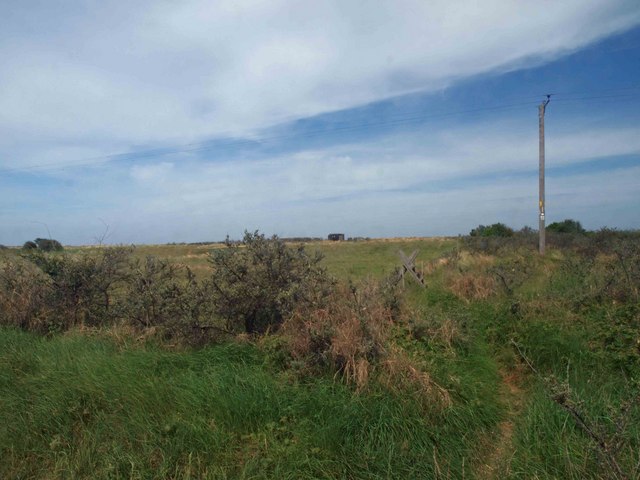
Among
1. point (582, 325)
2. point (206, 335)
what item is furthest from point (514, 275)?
point (206, 335)

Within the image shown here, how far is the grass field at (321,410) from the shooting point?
3.40 metres

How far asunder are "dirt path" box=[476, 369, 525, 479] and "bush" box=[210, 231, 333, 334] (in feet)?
8.08

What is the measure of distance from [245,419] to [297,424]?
0.46 m

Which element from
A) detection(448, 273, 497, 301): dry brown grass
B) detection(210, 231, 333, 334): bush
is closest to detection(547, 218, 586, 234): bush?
detection(448, 273, 497, 301): dry brown grass

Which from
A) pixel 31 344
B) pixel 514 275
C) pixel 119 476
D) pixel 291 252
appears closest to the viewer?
pixel 119 476

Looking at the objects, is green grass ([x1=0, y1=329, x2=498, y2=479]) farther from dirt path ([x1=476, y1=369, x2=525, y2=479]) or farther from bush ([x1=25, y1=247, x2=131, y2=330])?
bush ([x1=25, y1=247, x2=131, y2=330])

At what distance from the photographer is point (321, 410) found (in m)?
3.98

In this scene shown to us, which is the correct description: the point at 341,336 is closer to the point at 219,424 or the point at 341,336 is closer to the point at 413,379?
the point at 413,379

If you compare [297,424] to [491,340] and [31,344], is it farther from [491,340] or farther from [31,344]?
[31,344]

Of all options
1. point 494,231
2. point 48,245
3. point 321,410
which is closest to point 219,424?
point 321,410

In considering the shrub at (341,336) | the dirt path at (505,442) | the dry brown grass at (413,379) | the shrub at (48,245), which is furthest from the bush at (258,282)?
the shrub at (48,245)

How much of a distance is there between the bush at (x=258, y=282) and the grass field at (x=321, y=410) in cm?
55

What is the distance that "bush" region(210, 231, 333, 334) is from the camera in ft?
19.9

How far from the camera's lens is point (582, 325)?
6312 millimetres
